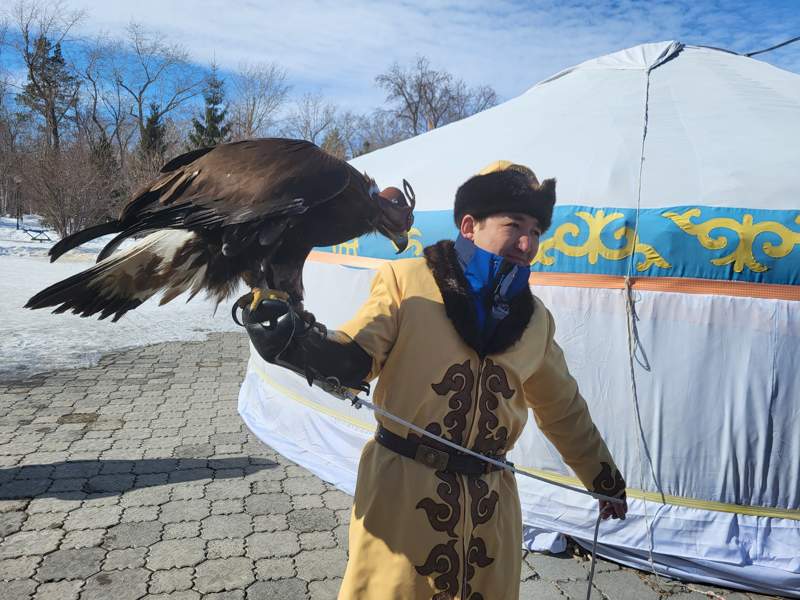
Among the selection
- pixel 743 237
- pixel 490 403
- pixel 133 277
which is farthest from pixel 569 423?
pixel 743 237

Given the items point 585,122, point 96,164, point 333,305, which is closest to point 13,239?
point 96,164

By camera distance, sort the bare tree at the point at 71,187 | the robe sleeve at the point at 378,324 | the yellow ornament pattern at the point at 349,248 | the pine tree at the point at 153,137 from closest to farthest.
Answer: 1. the robe sleeve at the point at 378,324
2. the yellow ornament pattern at the point at 349,248
3. the pine tree at the point at 153,137
4. the bare tree at the point at 71,187

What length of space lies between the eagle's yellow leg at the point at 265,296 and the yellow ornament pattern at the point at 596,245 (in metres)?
2.05

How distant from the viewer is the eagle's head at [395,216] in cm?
145

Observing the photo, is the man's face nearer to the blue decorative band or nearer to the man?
the man

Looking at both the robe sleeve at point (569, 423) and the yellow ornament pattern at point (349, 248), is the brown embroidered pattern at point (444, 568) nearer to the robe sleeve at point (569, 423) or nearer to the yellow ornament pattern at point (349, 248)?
the robe sleeve at point (569, 423)

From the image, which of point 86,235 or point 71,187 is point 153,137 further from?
point 71,187

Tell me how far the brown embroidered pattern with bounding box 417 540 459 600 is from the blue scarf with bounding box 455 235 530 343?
0.57 metres

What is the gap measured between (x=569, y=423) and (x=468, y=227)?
71cm

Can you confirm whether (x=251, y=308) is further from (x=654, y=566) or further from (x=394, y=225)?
(x=654, y=566)

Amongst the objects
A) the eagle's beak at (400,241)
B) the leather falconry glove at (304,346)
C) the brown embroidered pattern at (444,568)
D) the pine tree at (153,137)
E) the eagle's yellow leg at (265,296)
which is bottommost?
the brown embroidered pattern at (444,568)

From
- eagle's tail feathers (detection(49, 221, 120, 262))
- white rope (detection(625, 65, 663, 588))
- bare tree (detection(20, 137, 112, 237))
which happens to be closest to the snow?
bare tree (detection(20, 137, 112, 237))

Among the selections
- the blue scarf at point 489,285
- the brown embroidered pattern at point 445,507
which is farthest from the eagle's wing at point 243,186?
the brown embroidered pattern at point 445,507

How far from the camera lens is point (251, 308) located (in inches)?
47.1
